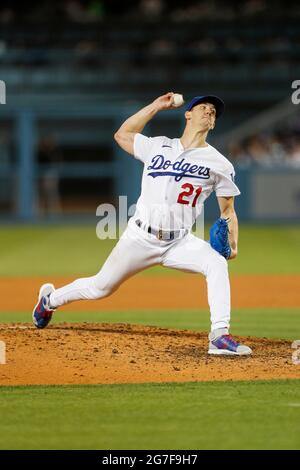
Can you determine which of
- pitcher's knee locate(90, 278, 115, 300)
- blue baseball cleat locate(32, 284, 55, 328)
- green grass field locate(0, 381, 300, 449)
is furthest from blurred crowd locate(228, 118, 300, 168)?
green grass field locate(0, 381, 300, 449)

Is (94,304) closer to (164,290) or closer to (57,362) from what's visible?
(164,290)

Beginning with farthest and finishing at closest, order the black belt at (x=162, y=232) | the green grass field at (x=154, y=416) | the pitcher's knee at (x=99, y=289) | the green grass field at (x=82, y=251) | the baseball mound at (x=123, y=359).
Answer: the green grass field at (x=82, y=251)
the pitcher's knee at (x=99, y=289)
the black belt at (x=162, y=232)
the baseball mound at (x=123, y=359)
the green grass field at (x=154, y=416)

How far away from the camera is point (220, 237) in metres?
7.02

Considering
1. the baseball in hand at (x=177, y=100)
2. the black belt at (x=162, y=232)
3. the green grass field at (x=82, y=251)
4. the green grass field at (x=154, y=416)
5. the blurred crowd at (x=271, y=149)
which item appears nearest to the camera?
the green grass field at (x=154, y=416)

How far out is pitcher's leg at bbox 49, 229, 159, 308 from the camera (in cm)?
711

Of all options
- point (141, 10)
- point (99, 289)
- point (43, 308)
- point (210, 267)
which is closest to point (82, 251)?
point (43, 308)

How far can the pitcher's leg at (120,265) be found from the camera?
7.11 metres

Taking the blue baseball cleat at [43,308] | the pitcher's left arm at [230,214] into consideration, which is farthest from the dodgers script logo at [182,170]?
the blue baseball cleat at [43,308]

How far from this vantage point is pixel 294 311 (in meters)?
10.1

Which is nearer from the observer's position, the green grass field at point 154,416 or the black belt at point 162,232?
the green grass field at point 154,416

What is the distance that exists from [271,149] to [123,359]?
17.0 m

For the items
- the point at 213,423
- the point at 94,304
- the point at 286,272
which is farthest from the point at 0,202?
the point at 213,423

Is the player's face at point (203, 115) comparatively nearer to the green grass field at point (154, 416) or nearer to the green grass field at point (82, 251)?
the green grass field at point (154, 416)

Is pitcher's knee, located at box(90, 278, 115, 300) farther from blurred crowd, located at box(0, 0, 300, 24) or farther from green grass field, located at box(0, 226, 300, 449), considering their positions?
blurred crowd, located at box(0, 0, 300, 24)
